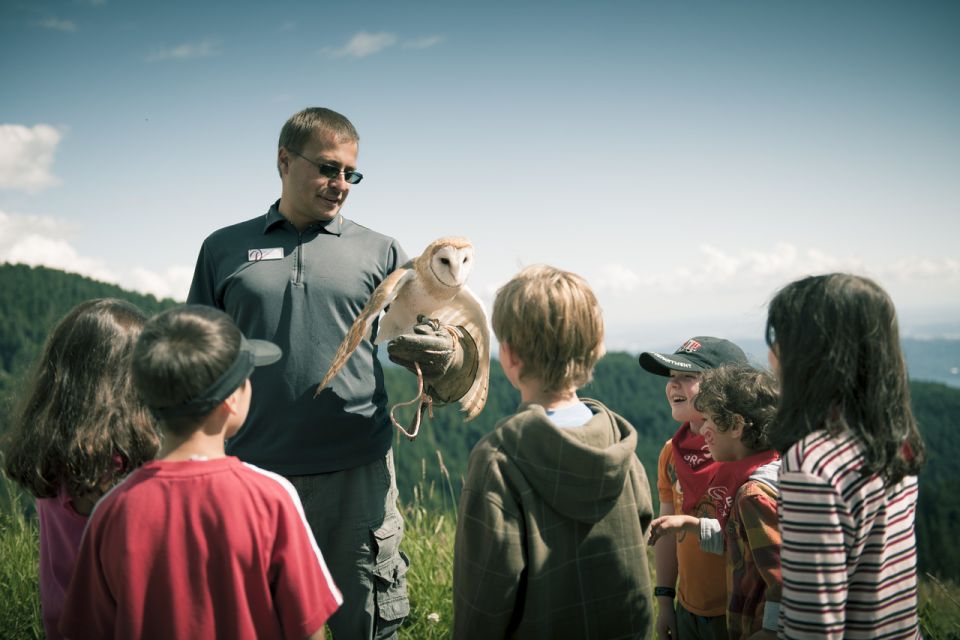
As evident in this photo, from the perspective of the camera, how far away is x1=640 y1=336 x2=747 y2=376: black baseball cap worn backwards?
98.9 inches

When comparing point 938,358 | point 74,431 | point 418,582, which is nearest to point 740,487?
point 74,431

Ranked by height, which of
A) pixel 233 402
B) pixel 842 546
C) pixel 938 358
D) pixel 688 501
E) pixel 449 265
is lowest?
pixel 938 358

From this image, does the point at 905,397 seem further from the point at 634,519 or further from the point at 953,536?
the point at 953,536

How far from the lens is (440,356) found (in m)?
2.50

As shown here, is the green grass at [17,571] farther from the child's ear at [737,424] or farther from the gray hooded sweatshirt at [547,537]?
the child's ear at [737,424]

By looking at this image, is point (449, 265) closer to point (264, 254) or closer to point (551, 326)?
point (264, 254)

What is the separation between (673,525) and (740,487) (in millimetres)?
265

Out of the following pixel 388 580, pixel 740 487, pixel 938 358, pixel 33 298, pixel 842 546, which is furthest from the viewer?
pixel 938 358

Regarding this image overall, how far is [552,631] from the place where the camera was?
1.55 metres

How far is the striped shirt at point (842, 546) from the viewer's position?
1353 millimetres

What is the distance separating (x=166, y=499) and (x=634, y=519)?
44.1 inches

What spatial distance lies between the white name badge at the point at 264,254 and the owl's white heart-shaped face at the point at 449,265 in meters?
0.60

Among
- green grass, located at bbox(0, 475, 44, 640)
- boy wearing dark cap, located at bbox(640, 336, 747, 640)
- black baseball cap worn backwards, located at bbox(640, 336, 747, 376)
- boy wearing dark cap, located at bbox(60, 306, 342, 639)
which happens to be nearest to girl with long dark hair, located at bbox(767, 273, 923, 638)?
boy wearing dark cap, located at bbox(640, 336, 747, 640)

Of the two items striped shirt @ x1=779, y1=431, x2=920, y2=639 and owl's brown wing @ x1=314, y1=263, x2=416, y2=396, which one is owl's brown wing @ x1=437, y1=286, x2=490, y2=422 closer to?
owl's brown wing @ x1=314, y1=263, x2=416, y2=396
